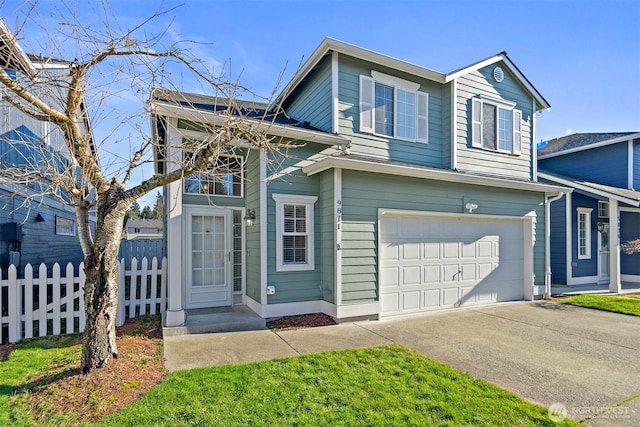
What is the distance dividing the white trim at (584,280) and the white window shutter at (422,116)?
7.54m

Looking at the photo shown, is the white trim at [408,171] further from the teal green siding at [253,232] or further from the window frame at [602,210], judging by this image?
the window frame at [602,210]

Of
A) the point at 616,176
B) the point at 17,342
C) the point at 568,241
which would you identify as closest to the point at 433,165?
the point at 568,241

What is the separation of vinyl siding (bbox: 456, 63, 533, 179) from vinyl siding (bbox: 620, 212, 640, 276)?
19.7 ft

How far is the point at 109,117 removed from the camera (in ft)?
14.9

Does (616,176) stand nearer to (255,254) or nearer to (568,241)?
(568,241)

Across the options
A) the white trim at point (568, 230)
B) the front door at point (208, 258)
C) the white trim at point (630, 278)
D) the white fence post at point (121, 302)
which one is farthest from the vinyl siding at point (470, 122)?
the white fence post at point (121, 302)

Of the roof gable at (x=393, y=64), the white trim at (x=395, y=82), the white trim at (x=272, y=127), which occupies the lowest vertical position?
the white trim at (x=272, y=127)

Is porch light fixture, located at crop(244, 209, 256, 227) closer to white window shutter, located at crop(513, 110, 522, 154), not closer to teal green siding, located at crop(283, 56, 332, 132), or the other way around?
teal green siding, located at crop(283, 56, 332, 132)

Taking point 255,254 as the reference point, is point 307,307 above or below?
below

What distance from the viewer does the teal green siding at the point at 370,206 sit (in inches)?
256

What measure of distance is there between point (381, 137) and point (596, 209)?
9.48m

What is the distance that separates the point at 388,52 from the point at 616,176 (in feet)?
38.0

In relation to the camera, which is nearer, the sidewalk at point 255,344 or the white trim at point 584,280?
the sidewalk at point 255,344

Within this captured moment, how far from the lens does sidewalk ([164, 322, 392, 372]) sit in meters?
4.52
